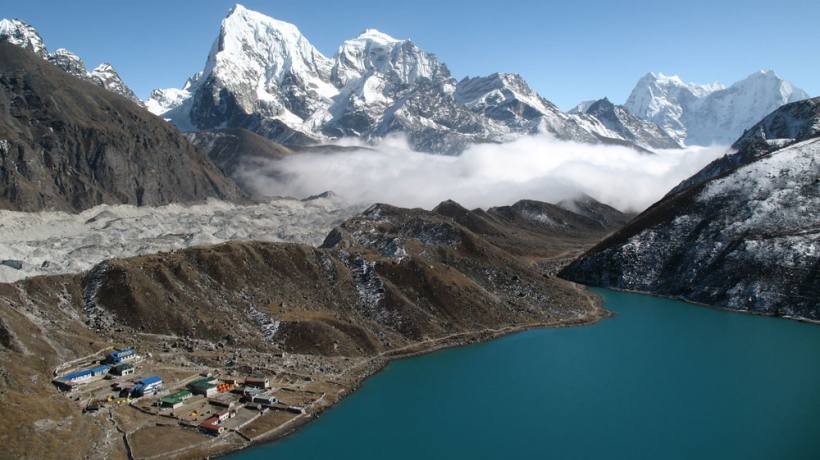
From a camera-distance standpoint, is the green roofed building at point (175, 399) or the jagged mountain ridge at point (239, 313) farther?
the green roofed building at point (175, 399)

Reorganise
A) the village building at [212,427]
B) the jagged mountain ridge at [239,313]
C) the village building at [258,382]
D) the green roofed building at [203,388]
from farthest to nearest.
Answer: the village building at [258,382], the green roofed building at [203,388], the jagged mountain ridge at [239,313], the village building at [212,427]

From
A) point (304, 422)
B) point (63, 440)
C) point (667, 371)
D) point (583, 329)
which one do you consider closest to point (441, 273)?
point (583, 329)

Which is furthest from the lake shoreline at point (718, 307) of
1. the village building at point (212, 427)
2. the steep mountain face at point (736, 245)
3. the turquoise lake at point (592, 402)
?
the village building at point (212, 427)

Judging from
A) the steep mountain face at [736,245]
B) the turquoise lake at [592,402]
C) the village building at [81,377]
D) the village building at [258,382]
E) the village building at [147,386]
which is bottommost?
the turquoise lake at [592,402]

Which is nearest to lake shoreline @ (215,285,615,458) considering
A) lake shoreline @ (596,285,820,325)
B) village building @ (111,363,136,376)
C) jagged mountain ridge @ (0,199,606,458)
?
jagged mountain ridge @ (0,199,606,458)

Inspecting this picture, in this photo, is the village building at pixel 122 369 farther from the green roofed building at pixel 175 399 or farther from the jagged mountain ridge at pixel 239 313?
the green roofed building at pixel 175 399

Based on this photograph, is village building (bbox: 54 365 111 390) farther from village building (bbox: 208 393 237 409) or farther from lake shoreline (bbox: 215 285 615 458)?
lake shoreline (bbox: 215 285 615 458)

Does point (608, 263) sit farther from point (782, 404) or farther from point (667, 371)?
point (782, 404)

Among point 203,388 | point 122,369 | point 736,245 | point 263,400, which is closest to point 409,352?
point 263,400
